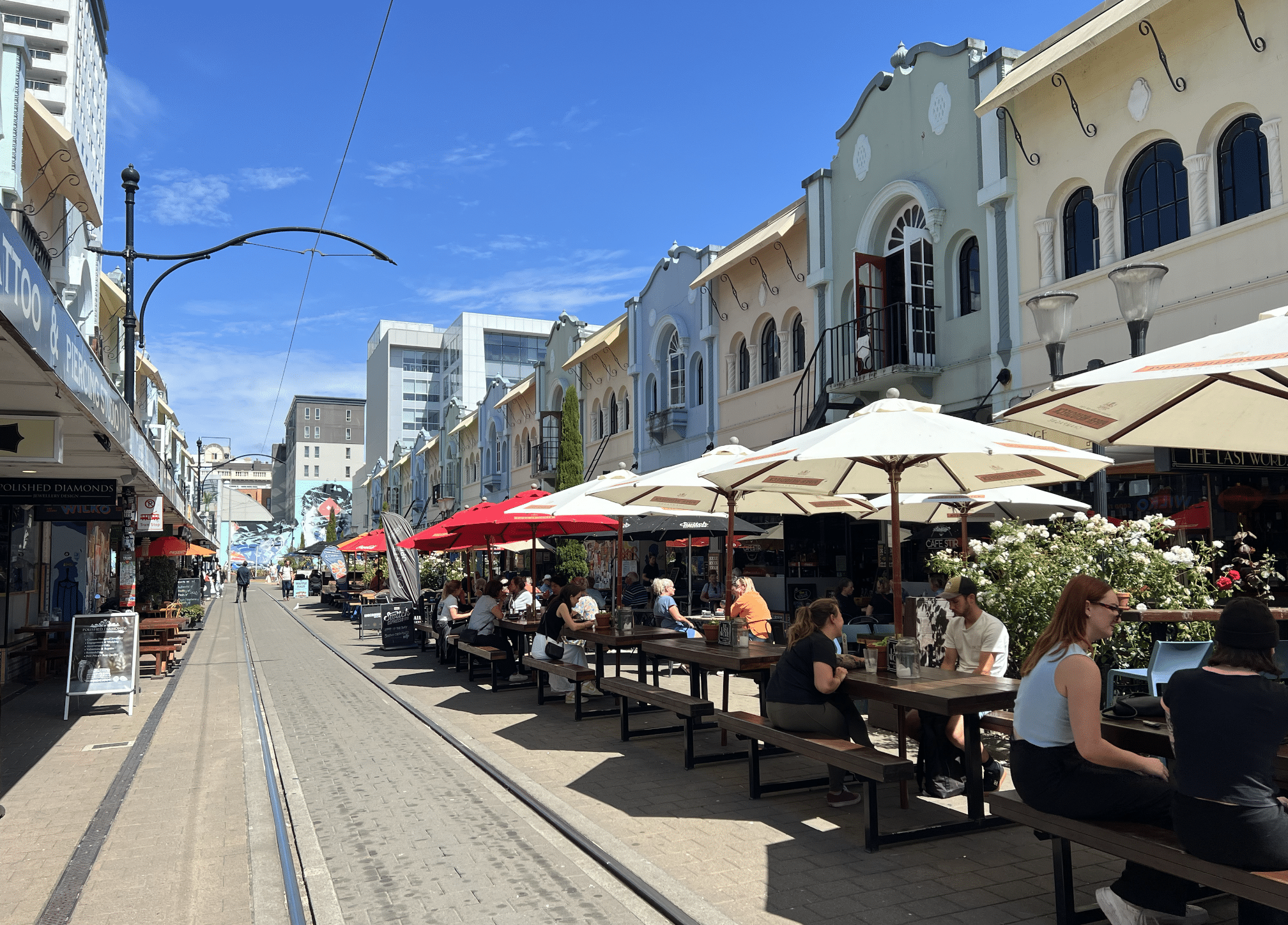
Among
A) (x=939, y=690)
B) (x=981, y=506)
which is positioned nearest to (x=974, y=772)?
Result: (x=939, y=690)

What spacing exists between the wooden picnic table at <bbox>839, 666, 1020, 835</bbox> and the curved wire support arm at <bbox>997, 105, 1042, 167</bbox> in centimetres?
1033

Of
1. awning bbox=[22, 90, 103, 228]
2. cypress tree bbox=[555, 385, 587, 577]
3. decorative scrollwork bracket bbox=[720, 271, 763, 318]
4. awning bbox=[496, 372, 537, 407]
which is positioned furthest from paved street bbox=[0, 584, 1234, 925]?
awning bbox=[496, 372, 537, 407]

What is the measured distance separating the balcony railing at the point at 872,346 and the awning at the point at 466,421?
30.5 m

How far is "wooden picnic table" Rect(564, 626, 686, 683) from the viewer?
10.2m

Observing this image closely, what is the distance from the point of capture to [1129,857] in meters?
4.06

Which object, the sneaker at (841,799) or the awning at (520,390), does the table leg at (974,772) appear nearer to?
the sneaker at (841,799)

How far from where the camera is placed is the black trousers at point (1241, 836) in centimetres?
361

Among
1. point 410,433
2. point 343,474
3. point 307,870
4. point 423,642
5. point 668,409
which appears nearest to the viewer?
point 307,870

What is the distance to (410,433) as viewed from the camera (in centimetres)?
9644

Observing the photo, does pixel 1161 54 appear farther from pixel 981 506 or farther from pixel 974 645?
pixel 974 645

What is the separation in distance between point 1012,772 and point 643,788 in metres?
3.36

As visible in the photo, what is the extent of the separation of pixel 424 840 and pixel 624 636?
14.8 feet

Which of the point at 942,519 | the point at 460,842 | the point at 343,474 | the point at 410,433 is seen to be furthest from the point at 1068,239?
the point at 343,474

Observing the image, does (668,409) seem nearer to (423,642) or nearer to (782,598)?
(782,598)
